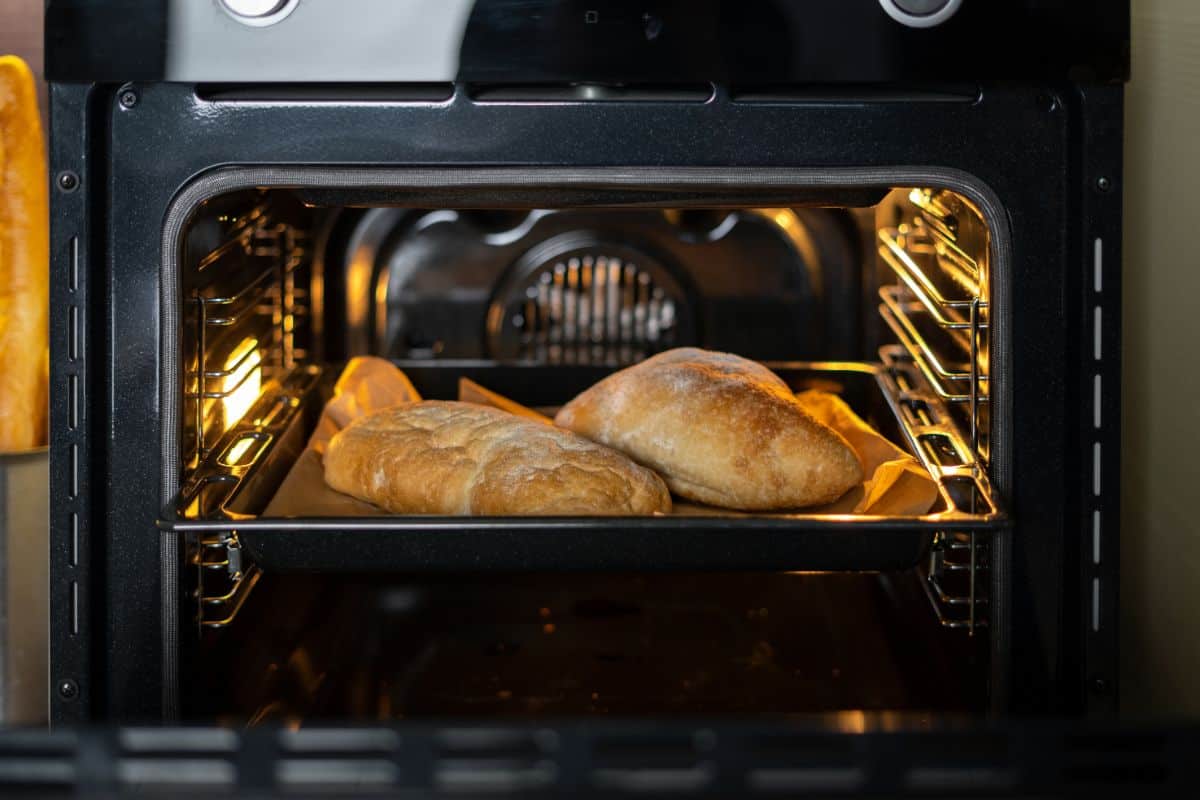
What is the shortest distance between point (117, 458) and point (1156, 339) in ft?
3.03

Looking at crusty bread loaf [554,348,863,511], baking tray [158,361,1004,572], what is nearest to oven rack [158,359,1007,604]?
baking tray [158,361,1004,572]

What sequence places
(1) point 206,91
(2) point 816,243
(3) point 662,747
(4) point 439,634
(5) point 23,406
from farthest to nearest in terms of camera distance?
(2) point 816,243
(4) point 439,634
(5) point 23,406
(1) point 206,91
(3) point 662,747

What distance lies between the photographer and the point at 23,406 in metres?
1.13

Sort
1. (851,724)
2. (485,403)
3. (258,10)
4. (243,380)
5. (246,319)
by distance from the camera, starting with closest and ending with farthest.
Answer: (851,724)
(258,10)
(243,380)
(246,319)
(485,403)

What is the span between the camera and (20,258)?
3.65ft

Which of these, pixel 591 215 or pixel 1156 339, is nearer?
pixel 1156 339

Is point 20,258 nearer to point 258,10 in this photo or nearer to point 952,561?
point 258,10

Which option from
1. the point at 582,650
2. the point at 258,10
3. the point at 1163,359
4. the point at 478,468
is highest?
the point at 258,10

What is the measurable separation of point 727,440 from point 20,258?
0.67 meters

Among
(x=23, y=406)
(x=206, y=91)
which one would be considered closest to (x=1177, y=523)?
(x=206, y=91)

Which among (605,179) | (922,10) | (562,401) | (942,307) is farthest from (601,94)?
(562,401)

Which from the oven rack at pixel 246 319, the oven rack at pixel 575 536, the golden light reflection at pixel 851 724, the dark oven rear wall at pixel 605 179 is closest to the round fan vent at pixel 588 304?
the oven rack at pixel 246 319

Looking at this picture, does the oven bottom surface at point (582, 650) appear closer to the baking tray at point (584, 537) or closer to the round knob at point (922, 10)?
the baking tray at point (584, 537)

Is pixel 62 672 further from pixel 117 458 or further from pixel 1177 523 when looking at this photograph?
pixel 1177 523
